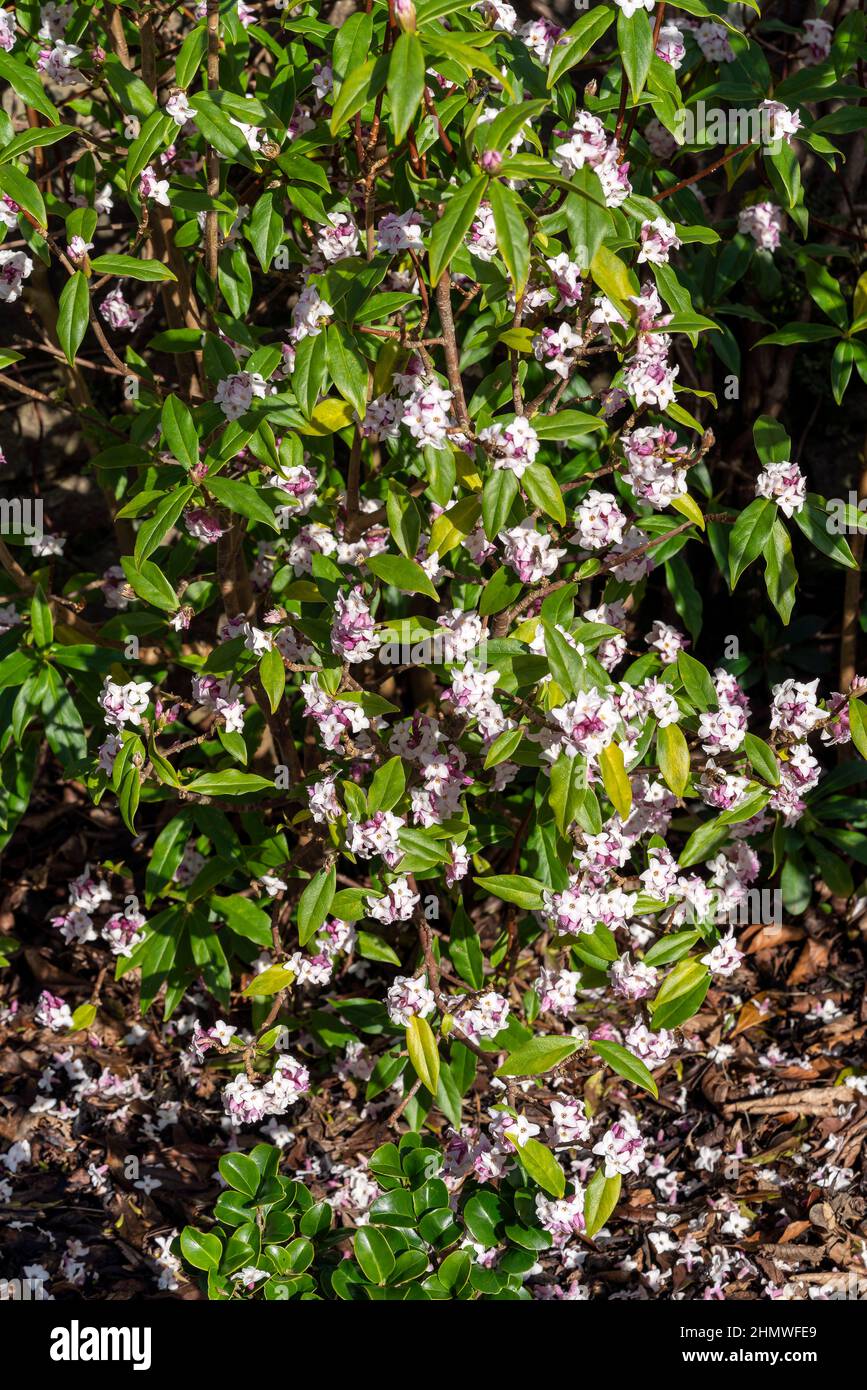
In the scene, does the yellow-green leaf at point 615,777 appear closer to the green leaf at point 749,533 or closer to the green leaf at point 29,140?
the green leaf at point 749,533

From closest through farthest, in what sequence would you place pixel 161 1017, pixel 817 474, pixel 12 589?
pixel 12 589 → pixel 161 1017 → pixel 817 474

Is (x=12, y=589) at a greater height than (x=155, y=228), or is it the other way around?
(x=155, y=228)

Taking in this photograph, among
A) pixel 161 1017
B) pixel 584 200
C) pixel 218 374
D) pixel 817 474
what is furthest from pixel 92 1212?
pixel 817 474

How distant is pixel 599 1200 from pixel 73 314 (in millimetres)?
1694

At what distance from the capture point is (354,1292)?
2104 mm

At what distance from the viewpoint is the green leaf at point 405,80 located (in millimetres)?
1599

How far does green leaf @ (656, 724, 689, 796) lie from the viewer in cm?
221

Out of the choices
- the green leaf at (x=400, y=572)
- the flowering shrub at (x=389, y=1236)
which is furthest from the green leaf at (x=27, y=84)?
the flowering shrub at (x=389, y=1236)

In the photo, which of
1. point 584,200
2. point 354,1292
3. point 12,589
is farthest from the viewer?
point 12,589

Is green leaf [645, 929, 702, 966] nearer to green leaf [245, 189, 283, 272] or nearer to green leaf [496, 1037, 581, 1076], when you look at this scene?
green leaf [496, 1037, 581, 1076]

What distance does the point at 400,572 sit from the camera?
2057 millimetres
